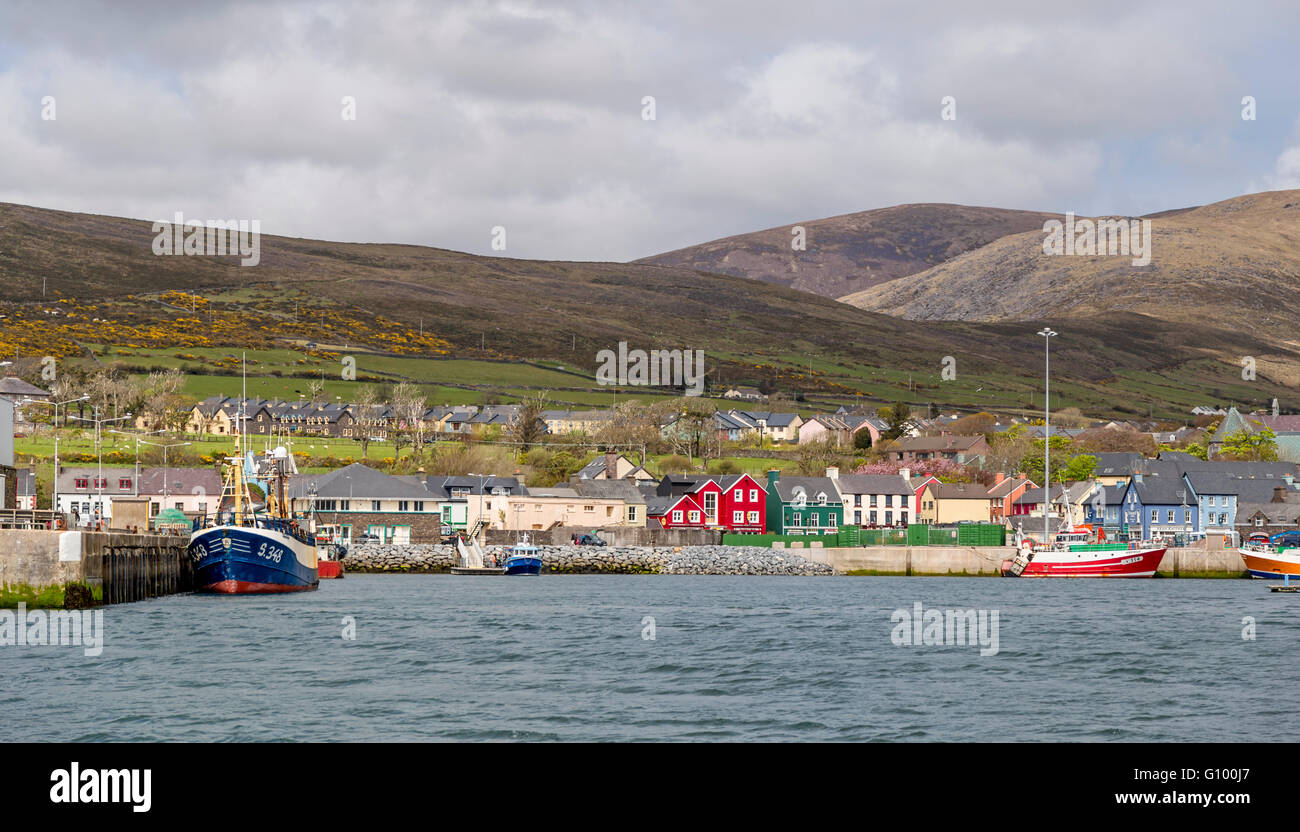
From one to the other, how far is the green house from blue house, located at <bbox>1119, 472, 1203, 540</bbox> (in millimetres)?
22732

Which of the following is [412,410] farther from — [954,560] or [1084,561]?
[1084,561]

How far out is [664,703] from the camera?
28.2m

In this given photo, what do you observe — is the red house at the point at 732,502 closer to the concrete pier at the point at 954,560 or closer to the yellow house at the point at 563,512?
the yellow house at the point at 563,512

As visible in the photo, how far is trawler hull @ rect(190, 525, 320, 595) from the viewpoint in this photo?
60.9 metres

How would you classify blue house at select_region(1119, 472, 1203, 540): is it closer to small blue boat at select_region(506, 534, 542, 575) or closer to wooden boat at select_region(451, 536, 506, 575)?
small blue boat at select_region(506, 534, 542, 575)

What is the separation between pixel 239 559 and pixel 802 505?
6222cm

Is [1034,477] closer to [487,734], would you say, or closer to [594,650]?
[594,650]

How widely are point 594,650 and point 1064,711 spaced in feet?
45.8

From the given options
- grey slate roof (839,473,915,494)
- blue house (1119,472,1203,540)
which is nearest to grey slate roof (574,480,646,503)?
grey slate roof (839,473,915,494)

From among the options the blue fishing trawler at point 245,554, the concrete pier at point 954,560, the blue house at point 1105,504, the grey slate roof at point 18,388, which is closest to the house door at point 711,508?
the concrete pier at point 954,560

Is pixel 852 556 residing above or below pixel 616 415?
below

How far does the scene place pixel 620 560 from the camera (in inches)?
3757

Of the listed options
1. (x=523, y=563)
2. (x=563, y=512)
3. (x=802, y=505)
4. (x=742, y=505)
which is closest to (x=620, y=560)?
(x=523, y=563)
